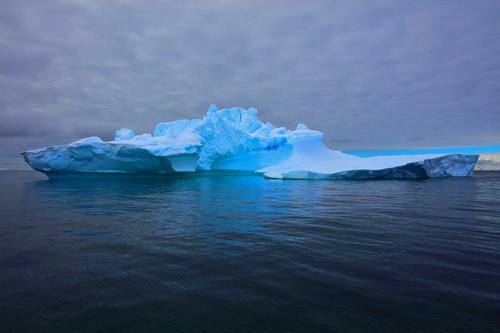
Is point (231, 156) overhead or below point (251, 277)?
overhead

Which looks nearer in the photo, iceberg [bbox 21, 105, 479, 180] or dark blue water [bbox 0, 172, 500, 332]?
dark blue water [bbox 0, 172, 500, 332]

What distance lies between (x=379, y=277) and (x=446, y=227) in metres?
5.45

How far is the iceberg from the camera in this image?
3344cm

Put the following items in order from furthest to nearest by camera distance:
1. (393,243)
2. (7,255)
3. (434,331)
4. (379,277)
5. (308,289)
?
(393,243) → (7,255) → (379,277) → (308,289) → (434,331)

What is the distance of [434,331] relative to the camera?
11.2ft

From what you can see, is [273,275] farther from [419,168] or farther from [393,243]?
[419,168]

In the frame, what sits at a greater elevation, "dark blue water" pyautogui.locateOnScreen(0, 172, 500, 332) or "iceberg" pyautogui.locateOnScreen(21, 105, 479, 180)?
"iceberg" pyautogui.locateOnScreen(21, 105, 479, 180)

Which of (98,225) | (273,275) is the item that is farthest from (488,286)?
(98,225)

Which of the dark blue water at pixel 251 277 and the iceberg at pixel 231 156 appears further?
the iceberg at pixel 231 156

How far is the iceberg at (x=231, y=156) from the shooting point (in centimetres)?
3344

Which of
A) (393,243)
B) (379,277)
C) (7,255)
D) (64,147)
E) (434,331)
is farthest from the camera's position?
(64,147)

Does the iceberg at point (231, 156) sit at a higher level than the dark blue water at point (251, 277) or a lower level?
higher

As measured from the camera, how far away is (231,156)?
43.1 metres

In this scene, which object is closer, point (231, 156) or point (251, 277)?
point (251, 277)
